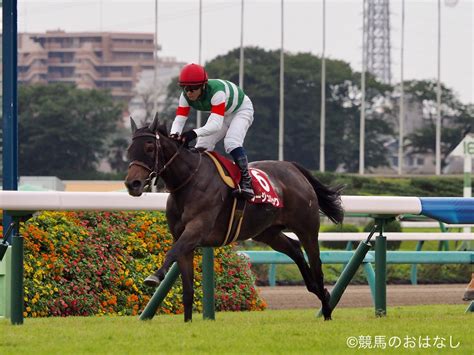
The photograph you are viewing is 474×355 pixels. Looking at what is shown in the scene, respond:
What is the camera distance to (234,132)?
23.7 ft

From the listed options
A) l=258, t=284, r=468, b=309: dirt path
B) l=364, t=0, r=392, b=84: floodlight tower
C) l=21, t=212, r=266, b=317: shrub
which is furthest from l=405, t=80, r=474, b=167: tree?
l=21, t=212, r=266, b=317: shrub

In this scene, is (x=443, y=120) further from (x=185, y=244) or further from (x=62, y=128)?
(x=185, y=244)

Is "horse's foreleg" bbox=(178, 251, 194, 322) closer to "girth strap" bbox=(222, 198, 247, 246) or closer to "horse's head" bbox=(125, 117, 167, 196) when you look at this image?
"girth strap" bbox=(222, 198, 247, 246)

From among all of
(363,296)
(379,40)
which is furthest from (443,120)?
(363,296)

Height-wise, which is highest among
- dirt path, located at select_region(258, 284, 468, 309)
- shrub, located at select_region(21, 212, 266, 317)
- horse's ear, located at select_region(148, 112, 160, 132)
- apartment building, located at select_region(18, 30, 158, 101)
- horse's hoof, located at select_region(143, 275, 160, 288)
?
apartment building, located at select_region(18, 30, 158, 101)

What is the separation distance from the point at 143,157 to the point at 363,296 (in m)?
5.41

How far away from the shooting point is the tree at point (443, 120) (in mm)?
63172

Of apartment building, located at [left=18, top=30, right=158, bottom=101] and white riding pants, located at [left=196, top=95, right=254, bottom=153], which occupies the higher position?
apartment building, located at [left=18, top=30, right=158, bottom=101]

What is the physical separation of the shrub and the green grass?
44.2 inches

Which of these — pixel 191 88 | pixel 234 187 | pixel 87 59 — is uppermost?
pixel 87 59

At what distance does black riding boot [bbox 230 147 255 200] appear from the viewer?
23.0ft

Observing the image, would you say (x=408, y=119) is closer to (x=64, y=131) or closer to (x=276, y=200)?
(x=64, y=131)

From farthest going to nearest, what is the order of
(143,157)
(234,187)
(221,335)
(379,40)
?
(379,40), (234,187), (143,157), (221,335)

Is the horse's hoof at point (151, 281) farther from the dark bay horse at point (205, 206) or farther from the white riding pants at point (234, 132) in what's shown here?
the white riding pants at point (234, 132)
